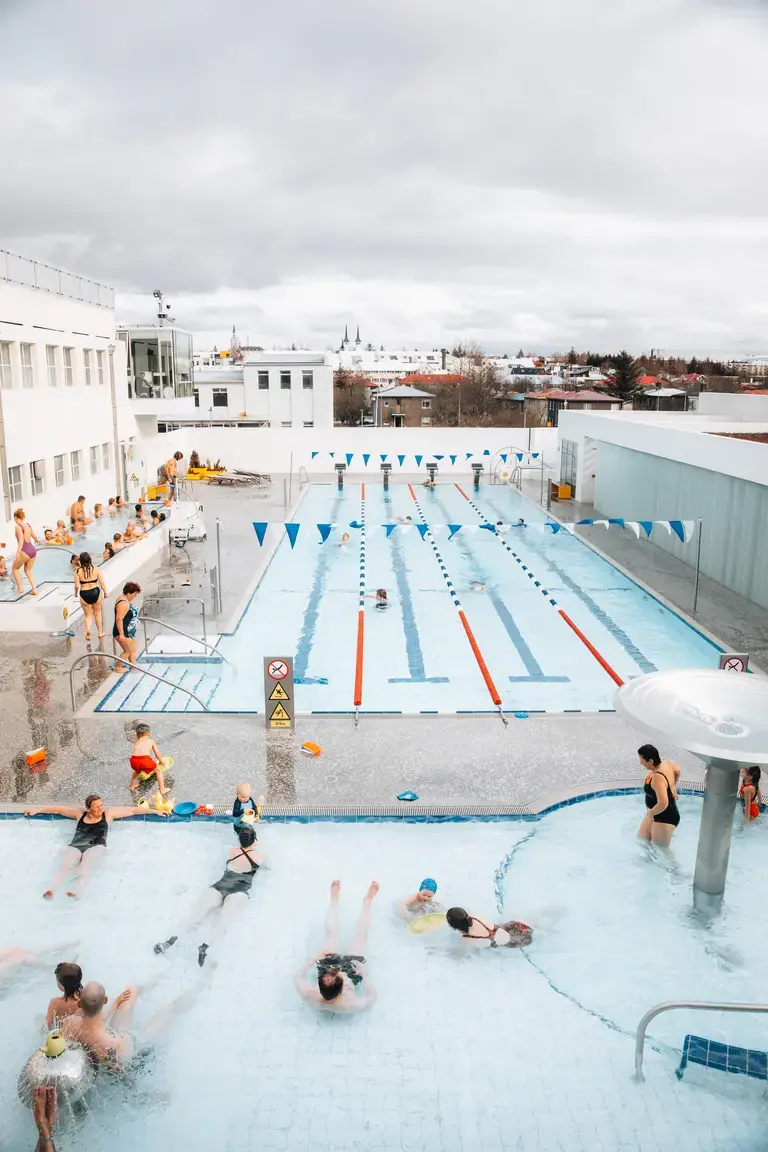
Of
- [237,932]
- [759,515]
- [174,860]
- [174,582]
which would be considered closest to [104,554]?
[174,582]

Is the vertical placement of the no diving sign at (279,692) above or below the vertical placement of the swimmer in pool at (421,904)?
above

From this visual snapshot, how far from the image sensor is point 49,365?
18891 millimetres

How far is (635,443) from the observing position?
19.6 meters

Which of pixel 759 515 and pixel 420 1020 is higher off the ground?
pixel 759 515

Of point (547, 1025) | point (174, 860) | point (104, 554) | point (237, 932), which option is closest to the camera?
point (547, 1025)

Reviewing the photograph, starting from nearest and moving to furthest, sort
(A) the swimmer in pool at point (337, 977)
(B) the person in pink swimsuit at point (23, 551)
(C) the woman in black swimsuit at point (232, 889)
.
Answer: (A) the swimmer in pool at point (337, 977), (C) the woman in black swimsuit at point (232, 889), (B) the person in pink swimsuit at point (23, 551)

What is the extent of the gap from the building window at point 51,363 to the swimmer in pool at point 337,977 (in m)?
16.1

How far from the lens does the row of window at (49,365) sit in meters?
16.7

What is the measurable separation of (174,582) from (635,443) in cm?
1106

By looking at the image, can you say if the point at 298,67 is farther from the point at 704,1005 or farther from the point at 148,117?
the point at 704,1005

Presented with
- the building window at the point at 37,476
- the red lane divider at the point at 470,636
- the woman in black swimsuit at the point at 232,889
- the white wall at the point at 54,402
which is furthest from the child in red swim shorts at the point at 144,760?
the building window at the point at 37,476

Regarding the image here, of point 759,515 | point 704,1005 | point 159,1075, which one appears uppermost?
point 759,515

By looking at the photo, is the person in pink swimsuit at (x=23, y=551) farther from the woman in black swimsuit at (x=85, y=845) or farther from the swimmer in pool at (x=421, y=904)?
the swimmer in pool at (x=421, y=904)

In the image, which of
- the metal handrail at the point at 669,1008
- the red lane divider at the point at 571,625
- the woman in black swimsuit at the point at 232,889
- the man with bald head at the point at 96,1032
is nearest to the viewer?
the metal handrail at the point at 669,1008
